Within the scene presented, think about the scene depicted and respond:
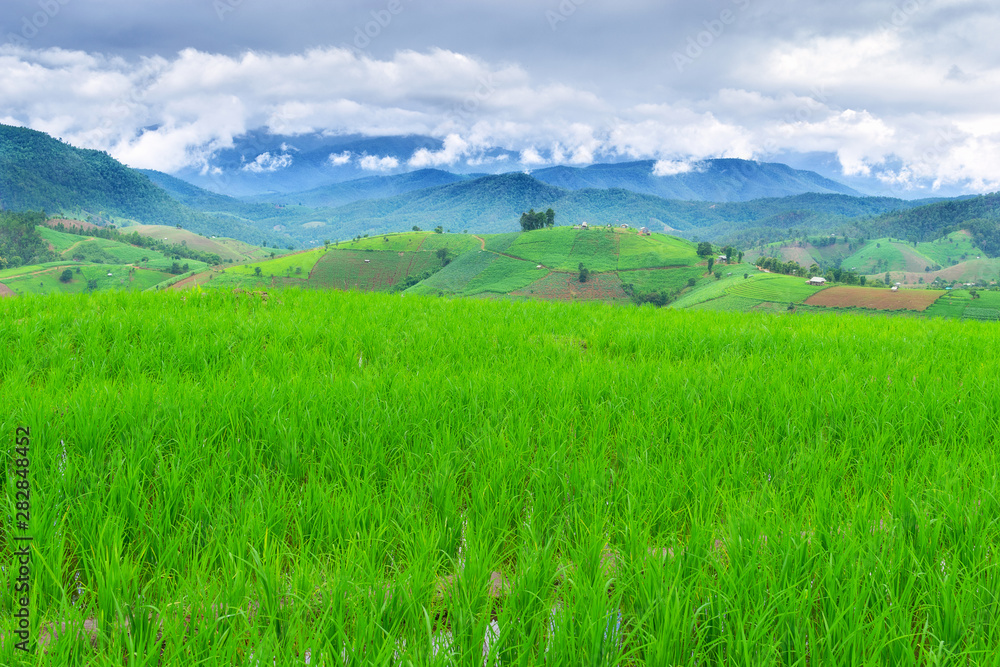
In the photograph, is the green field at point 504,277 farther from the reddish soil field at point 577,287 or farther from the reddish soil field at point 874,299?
the reddish soil field at point 874,299

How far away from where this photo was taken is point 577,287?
158375 mm

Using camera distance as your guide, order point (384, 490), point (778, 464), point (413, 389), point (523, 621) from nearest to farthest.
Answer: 1. point (523, 621)
2. point (384, 490)
3. point (778, 464)
4. point (413, 389)

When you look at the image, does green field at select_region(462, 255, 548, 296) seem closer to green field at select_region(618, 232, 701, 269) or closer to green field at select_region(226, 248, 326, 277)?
green field at select_region(618, 232, 701, 269)

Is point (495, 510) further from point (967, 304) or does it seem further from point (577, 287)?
point (577, 287)

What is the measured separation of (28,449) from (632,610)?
341cm

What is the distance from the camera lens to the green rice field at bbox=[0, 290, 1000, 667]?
5.32 ft

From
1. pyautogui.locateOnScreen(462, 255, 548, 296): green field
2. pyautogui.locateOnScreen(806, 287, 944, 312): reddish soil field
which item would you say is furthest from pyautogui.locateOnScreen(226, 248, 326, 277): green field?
pyautogui.locateOnScreen(806, 287, 944, 312): reddish soil field

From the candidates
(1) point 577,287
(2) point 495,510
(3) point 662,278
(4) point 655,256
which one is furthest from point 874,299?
(2) point 495,510

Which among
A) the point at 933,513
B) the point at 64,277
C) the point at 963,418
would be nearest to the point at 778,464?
the point at 933,513

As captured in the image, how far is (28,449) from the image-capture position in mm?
2756

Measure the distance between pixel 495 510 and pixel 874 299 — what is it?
131346 millimetres

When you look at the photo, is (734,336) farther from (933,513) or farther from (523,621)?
(523,621)

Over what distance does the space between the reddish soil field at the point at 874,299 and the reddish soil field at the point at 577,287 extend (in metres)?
52.2

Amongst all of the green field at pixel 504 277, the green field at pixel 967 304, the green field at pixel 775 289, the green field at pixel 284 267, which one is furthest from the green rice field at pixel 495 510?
the green field at pixel 284 267
